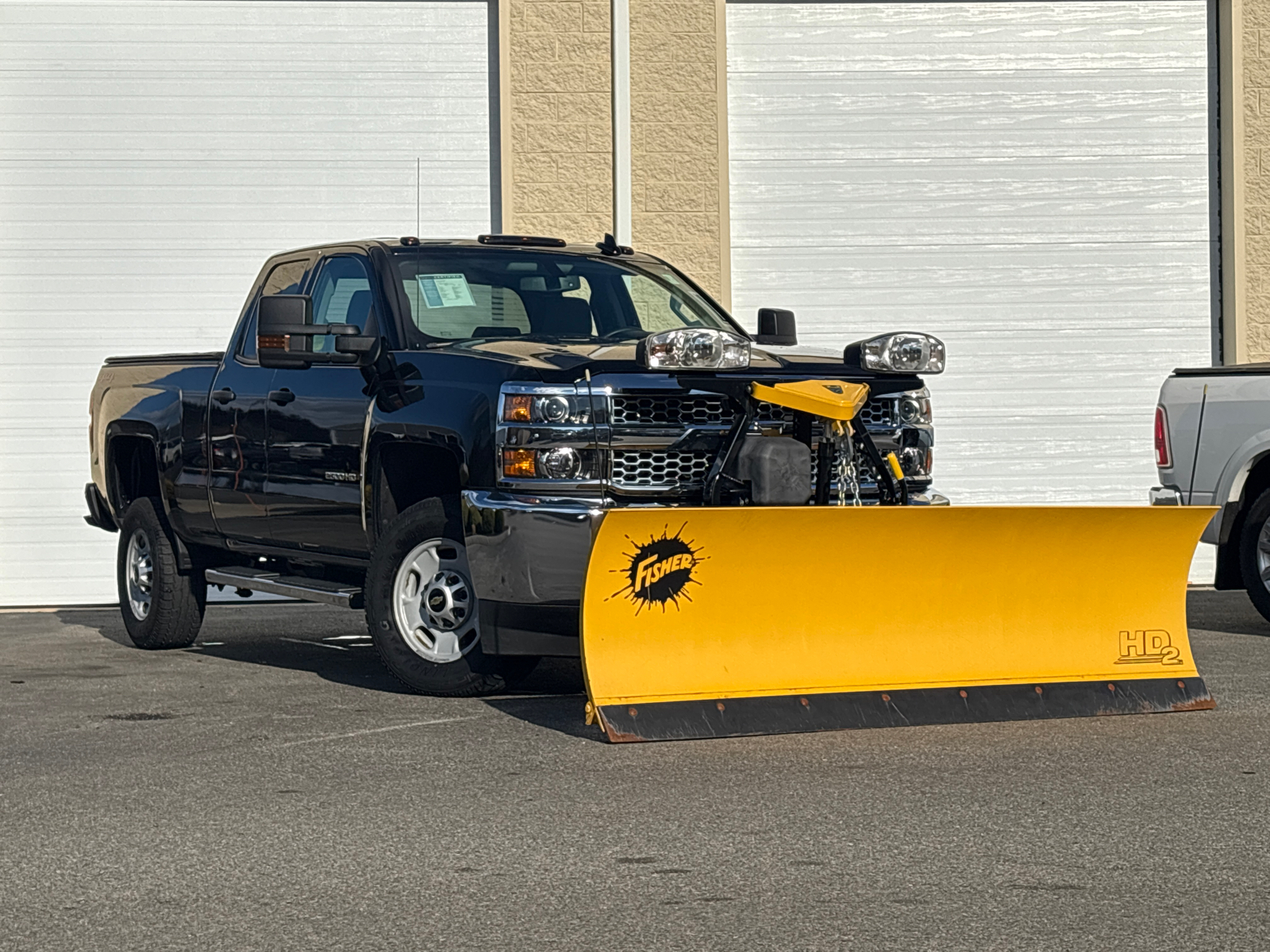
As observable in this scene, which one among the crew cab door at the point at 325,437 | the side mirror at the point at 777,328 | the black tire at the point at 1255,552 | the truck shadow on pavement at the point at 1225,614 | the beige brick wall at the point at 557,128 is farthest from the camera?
the beige brick wall at the point at 557,128

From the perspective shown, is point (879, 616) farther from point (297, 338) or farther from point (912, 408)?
point (297, 338)

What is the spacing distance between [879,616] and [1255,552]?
4.17 metres

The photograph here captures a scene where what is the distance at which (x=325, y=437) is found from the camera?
917 centimetres

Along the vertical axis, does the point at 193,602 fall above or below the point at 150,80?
below

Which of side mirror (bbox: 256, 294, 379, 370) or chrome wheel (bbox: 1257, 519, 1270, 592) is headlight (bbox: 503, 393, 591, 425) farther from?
chrome wheel (bbox: 1257, 519, 1270, 592)

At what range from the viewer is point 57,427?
15.5 meters

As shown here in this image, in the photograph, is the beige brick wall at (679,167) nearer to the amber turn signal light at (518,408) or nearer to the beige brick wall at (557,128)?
the beige brick wall at (557,128)

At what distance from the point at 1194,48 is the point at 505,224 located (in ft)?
19.1

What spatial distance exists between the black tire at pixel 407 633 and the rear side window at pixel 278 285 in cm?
198

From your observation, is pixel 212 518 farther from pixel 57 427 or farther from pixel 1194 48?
pixel 1194 48

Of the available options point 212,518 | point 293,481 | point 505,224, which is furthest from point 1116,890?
point 505,224

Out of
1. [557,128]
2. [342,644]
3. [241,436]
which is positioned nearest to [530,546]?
[241,436]

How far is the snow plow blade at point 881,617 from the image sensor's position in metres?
7.23

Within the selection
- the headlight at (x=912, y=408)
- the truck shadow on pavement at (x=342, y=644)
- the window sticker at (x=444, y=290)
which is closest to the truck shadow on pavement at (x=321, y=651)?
the truck shadow on pavement at (x=342, y=644)
